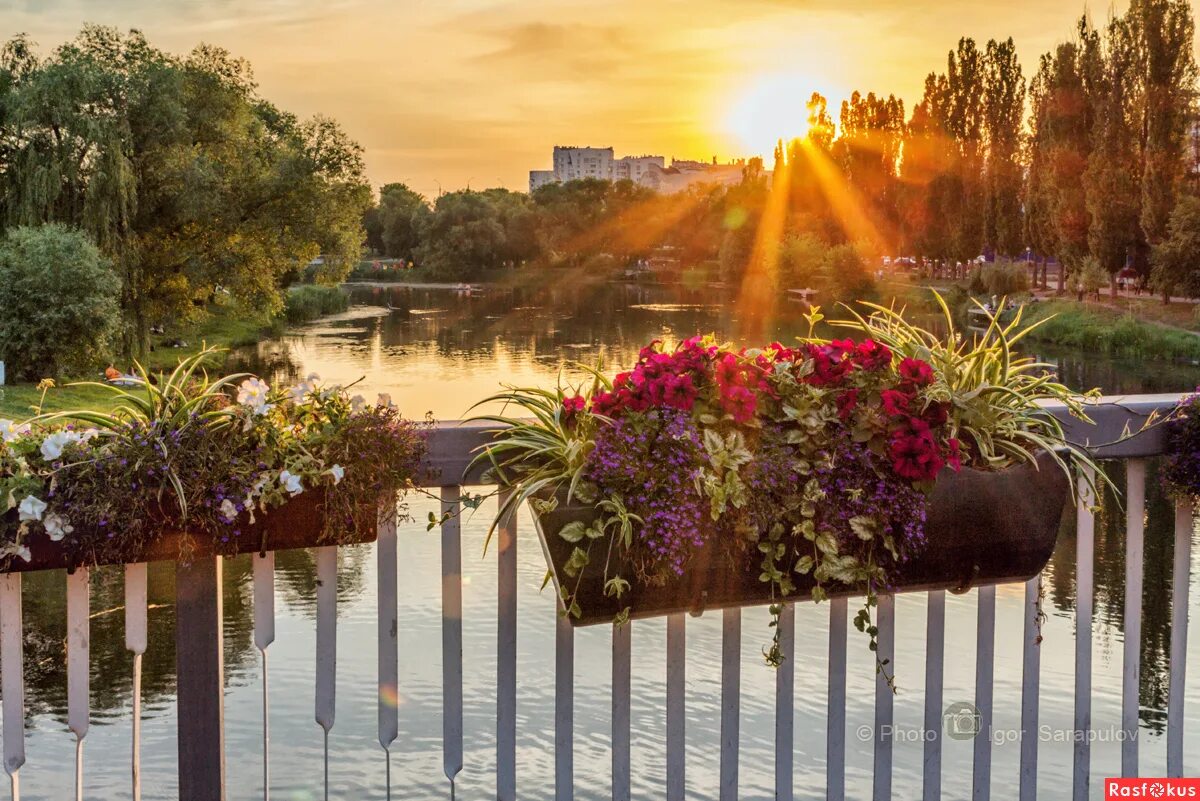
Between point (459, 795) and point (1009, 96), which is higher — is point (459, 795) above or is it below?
below

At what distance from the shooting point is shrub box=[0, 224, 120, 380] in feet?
80.1

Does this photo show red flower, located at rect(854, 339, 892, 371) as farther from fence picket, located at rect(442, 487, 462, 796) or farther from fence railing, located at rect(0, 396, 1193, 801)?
fence picket, located at rect(442, 487, 462, 796)

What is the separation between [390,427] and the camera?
2018mm

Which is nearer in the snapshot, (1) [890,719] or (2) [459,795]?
(1) [890,719]

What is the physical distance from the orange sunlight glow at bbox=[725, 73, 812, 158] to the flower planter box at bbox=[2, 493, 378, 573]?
5338cm

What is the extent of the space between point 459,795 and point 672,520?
20.5 feet

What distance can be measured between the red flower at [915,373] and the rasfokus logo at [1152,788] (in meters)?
1.11

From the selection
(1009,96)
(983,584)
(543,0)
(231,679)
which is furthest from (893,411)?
(1009,96)

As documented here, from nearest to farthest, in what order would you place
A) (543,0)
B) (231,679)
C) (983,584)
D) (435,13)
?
(983,584), (231,679), (543,0), (435,13)

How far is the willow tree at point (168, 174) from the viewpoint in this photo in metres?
27.8

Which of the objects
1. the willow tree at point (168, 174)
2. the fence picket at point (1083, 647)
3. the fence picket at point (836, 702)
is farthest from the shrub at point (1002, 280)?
the fence picket at point (836, 702)

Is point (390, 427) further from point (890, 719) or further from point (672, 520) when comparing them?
point (890, 719)

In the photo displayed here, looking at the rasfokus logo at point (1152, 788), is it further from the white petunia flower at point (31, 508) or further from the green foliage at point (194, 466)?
the white petunia flower at point (31, 508)

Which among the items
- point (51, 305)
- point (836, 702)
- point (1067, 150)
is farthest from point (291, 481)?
point (1067, 150)
